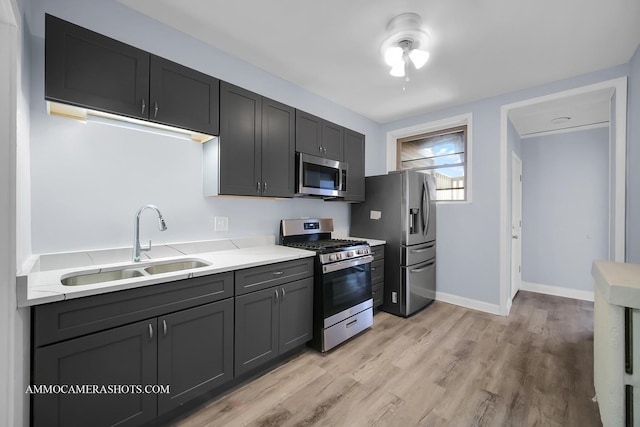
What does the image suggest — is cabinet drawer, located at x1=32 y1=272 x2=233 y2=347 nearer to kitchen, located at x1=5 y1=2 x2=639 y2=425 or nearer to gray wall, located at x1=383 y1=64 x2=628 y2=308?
kitchen, located at x1=5 y1=2 x2=639 y2=425

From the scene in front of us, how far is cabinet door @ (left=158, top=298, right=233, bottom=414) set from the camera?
1.55 meters

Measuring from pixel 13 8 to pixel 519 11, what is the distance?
111 inches

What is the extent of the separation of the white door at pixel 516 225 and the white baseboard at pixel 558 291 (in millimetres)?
149

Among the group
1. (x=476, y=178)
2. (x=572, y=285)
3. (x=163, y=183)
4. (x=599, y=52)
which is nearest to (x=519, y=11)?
(x=599, y=52)

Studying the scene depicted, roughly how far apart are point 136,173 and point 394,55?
222cm

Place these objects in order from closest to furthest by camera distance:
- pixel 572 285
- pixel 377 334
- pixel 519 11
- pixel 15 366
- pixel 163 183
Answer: pixel 15 366
pixel 519 11
pixel 163 183
pixel 377 334
pixel 572 285

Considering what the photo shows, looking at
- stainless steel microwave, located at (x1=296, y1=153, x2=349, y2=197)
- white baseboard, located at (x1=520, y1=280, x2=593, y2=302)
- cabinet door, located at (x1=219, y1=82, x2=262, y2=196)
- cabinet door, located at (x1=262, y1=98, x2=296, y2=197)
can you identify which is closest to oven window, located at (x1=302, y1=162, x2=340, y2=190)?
stainless steel microwave, located at (x1=296, y1=153, x2=349, y2=197)

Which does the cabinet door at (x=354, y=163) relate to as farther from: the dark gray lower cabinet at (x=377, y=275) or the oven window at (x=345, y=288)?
the oven window at (x=345, y=288)

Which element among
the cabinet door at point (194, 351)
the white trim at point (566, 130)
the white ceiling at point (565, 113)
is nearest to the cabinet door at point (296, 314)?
the cabinet door at point (194, 351)

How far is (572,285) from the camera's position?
4.02m

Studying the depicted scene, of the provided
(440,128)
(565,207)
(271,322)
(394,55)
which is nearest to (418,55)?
(394,55)

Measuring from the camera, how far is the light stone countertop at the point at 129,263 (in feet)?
4.02

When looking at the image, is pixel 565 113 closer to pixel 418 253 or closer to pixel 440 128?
pixel 440 128

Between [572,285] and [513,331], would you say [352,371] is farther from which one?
[572,285]
